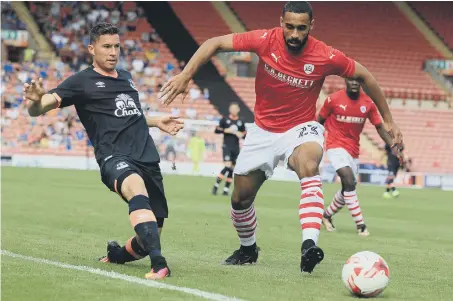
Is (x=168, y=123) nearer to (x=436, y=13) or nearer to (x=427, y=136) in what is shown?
(x=427, y=136)

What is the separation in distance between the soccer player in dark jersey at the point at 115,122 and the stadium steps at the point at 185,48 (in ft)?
106

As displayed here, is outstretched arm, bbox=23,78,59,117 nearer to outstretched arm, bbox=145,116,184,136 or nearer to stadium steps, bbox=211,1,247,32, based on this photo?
outstretched arm, bbox=145,116,184,136

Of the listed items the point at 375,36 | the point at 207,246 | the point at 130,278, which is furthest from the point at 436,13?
the point at 130,278

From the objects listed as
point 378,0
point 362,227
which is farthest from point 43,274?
point 378,0

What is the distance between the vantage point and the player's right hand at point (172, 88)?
7.51 m

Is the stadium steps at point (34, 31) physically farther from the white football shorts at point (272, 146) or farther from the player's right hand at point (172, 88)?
the player's right hand at point (172, 88)

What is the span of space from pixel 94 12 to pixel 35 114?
122ft

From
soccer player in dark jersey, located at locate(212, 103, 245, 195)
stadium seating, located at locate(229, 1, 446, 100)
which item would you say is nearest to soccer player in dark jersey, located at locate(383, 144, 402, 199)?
soccer player in dark jersey, located at locate(212, 103, 245, 195)

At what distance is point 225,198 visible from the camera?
2211 centimetres

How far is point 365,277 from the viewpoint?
6949 millimetres

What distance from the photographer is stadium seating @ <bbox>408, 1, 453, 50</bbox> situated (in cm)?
4888

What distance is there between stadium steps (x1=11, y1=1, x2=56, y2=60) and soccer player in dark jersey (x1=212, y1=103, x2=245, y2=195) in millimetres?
19548

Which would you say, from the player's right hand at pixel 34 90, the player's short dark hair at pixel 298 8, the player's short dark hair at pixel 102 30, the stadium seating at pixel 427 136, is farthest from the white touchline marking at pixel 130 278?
the stadium seating at pixel 427 136

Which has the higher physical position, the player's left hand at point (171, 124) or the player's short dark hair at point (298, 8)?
the player's short dark hair at point (298, 8)
